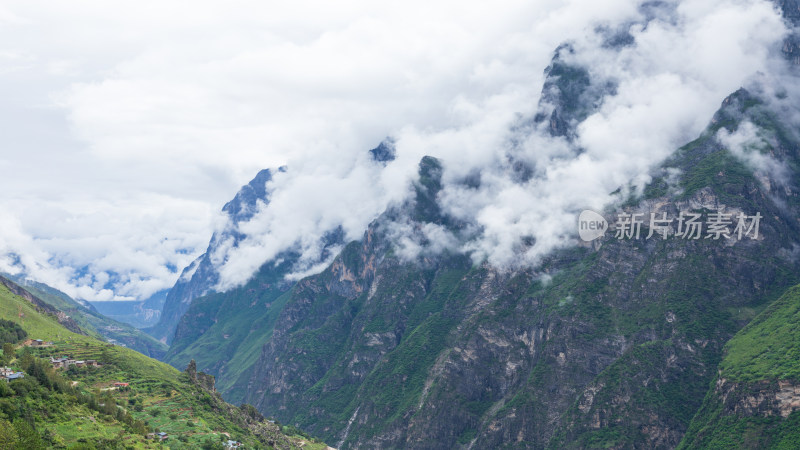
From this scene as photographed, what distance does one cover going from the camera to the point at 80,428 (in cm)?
11425

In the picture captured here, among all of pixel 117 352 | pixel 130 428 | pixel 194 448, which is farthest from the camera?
pixel 117 352

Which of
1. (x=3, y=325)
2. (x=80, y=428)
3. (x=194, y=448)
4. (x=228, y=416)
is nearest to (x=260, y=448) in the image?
(x=228, y=416)

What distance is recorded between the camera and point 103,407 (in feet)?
433

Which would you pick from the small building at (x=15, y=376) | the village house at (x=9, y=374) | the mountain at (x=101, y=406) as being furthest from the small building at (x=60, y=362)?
the small building at (x=15, y=376)

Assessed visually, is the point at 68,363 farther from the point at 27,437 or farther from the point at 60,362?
the point at 27,437

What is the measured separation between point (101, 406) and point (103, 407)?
1.49 ft

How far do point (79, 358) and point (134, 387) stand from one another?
21.5 m

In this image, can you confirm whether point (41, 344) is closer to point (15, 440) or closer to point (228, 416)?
point (228, 416)

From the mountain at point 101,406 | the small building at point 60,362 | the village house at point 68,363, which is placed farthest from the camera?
the village house at point 68,363

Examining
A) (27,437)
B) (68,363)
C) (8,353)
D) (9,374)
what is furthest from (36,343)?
(27,437)

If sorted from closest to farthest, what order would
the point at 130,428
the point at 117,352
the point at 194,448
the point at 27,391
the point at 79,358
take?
the point at 27,391
the point at 130,428
the point at 194,448
the point at 79,358
the point at 117,352

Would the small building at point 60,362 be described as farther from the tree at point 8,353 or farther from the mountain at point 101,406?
the tree at point 8,353

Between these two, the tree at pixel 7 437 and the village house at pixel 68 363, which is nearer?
the tree at pixel 7 437

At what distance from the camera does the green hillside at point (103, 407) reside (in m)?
105
